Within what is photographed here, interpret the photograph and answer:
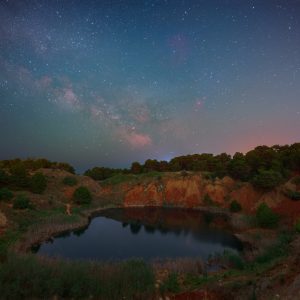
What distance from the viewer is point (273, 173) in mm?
37062

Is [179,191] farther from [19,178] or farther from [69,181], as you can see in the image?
[19,178]

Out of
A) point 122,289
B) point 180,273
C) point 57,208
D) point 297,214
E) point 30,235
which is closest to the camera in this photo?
point 122,289

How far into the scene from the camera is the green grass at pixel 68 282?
9.68m

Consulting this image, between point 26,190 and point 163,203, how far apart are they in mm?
22091

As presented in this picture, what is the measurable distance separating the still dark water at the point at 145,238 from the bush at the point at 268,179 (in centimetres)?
751

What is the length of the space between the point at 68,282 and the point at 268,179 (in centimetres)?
3228

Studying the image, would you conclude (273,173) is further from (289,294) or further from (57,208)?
(289,294)

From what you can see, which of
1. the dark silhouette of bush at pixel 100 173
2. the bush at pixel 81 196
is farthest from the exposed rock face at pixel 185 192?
the dark silhouette of bush at pixel 100 173

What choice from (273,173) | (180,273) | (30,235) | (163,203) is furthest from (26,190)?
(273,173)

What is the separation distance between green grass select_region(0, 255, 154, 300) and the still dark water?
26.5ft

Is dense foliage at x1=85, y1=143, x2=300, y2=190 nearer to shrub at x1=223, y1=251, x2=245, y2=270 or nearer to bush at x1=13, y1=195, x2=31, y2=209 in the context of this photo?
shrub at x1=223, y1=251, x2=245, y2=270

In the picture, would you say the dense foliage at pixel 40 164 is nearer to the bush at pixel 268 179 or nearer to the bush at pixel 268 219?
the bush at pixel 268 179

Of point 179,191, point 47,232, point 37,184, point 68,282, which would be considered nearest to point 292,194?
point 179,191

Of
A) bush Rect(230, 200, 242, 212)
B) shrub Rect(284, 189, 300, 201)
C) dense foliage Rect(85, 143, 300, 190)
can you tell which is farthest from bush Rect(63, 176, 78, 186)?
shrub Rect(284, 189, 300, 201)
